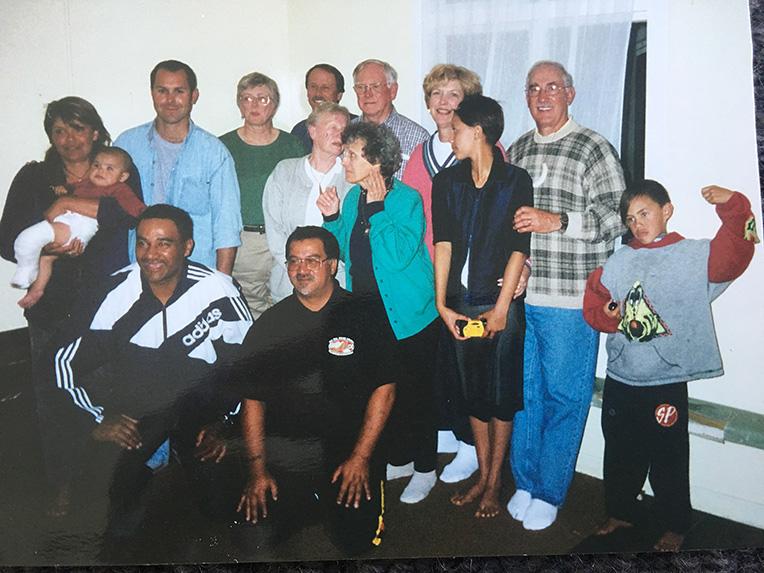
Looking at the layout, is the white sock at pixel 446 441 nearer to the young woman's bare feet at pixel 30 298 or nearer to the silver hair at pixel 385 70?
the silver hair at pixel 385 70

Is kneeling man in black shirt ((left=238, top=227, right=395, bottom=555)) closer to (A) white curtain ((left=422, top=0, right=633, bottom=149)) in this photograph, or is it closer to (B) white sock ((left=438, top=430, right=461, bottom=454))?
(B) white sock ((left=438, top=430, right=461, bottom=454))

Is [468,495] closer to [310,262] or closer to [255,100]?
[310,262]

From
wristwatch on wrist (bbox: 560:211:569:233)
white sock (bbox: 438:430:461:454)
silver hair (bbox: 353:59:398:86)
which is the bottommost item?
white sock (bbox: 438:430:461:454)

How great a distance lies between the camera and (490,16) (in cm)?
162

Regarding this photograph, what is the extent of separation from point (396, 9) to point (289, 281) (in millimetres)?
753

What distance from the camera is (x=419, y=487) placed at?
1.60m

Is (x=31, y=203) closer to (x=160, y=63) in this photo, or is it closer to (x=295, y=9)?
(x=160, y=63)

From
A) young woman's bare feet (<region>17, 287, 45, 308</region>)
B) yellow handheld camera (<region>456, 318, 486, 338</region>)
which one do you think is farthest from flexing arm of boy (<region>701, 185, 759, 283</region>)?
young woman's bare feet (<region>17, 287, 45, 308</region>)

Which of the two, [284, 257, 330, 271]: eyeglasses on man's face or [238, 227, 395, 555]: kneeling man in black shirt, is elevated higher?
[284, 257, 330, 271]: eyeglasses on man's face

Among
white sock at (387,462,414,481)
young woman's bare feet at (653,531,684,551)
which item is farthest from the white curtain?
young woman's bare feet at (653,531,684,551)

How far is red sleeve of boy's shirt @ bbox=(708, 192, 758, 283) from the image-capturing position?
1585 mm

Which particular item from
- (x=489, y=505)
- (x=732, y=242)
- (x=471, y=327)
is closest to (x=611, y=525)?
(x=489, y=505)

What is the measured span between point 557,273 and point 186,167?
97cm

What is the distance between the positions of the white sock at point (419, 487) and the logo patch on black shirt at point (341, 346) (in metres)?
0.36
